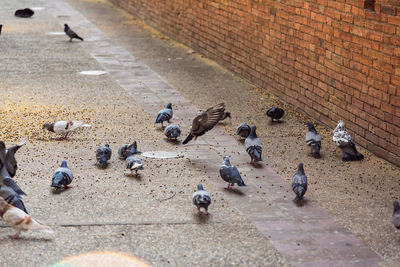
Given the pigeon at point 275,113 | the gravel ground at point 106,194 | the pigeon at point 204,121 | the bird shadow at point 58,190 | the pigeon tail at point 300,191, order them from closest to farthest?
the gravel ground at point 106,194
the pigeon tail at point 300,191
the bird shadow at point 58,190
the pigeon at point 204,121
the pigeon at point 275,113

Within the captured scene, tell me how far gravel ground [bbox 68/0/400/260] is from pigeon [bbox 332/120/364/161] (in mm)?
96

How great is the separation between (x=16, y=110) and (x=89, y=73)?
10.3ft

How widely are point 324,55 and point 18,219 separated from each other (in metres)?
5.91

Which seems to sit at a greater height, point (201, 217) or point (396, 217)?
point (396, 217)

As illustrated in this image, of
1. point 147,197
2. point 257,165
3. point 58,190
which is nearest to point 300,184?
point 257,165

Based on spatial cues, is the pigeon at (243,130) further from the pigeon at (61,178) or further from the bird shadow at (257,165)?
the pigeon at (61,178)

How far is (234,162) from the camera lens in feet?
30.3

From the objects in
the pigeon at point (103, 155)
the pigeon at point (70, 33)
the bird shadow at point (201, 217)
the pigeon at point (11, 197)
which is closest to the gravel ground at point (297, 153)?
the pigeon at point (70, 33)

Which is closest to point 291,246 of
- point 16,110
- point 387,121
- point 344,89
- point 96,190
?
point 96,190

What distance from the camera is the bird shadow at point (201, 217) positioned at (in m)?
7.24

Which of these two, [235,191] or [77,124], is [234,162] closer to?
[235,191]

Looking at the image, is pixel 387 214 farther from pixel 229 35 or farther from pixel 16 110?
pixel 229 35

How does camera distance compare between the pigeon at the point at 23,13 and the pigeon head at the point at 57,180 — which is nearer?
the pigeon head at the point at 57,180

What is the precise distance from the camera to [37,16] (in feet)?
74.8
